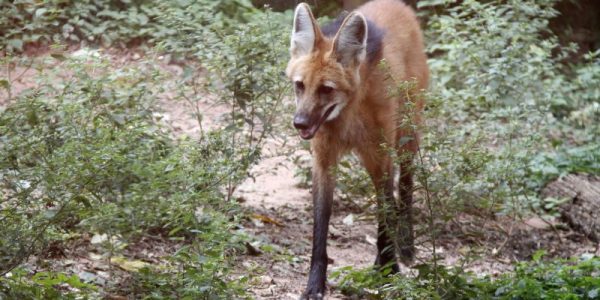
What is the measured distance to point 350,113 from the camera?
15.9 feet

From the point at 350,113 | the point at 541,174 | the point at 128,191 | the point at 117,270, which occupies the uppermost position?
the point at 350,113

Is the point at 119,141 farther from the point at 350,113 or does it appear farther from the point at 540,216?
the point at 540,216

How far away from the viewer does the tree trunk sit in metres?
6.64

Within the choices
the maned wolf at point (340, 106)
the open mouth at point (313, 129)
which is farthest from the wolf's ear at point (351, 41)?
the open mouth at point (313, 129)

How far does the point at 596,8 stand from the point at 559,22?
2.02ft

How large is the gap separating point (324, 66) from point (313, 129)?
0.40m

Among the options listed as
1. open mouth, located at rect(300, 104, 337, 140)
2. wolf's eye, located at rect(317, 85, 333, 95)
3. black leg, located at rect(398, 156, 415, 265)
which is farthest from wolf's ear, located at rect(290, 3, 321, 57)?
black leg, located at rect(398, 156, 415, 265)

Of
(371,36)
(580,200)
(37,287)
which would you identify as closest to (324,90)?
(371,36)

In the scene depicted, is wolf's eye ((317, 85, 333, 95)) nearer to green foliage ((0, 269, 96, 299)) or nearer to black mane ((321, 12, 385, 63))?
Answer: black mane ((321, 12, 385, 63))

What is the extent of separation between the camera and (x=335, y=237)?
20.1 ft

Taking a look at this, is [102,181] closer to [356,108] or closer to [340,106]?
[340,106]

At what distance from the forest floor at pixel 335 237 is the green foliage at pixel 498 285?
30.4 inches

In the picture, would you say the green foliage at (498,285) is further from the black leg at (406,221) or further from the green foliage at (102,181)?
the green foliage at (102,181)

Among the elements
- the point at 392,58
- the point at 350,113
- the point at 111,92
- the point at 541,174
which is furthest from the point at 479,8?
the point at 111,92
